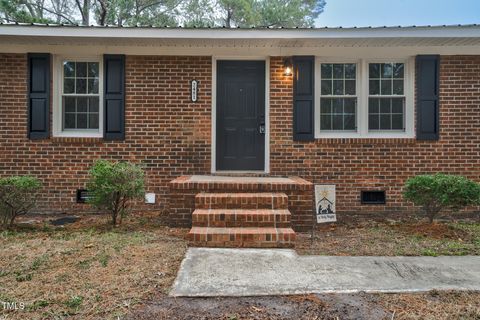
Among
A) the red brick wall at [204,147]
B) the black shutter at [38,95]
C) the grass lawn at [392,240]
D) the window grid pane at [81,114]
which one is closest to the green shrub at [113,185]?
the red brick wall at [204,147]

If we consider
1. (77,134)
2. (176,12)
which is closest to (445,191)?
(77,134)

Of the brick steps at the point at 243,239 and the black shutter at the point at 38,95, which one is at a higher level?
the black shutter at the point at 38,95

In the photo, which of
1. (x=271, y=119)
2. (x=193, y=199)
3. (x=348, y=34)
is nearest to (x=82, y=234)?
(x=193, y=199)

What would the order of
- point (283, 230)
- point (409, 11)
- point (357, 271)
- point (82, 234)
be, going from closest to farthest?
point (357, 271), point (283, 230), point (82, 234), point (409, 11)

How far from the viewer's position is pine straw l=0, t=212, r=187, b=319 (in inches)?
115

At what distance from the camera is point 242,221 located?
16.1ft

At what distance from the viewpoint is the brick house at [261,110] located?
263 inches

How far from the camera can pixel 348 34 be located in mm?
6039

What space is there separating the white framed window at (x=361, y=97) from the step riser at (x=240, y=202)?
83.7 inches

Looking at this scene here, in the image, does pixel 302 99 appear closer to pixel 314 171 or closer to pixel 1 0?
pixel 314 171

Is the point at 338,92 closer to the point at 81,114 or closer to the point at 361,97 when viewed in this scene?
the point at 361,97

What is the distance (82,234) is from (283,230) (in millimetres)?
2750

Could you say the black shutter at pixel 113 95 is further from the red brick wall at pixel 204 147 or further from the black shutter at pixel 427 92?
the black shutter at pixel 427 92

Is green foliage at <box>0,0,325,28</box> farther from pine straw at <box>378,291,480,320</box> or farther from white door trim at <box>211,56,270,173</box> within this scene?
pine straw at <box>378,291,480,320</box>
